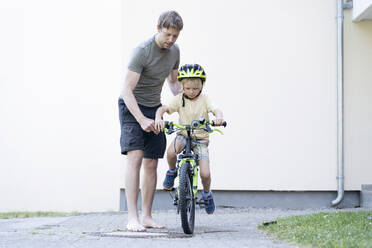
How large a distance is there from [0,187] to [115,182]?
174cm

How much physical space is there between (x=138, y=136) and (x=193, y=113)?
20.7 inches

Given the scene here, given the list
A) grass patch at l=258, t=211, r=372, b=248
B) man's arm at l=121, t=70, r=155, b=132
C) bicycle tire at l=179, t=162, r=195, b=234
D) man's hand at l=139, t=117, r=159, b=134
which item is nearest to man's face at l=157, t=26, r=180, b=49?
man's arm at l=121, t=70, r=155, b=132

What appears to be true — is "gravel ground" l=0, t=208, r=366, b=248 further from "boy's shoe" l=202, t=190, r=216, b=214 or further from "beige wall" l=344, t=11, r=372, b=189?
"beige wall" l=344, t=11, r=372, b=189

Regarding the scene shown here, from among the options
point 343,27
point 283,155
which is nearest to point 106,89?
point 283,155

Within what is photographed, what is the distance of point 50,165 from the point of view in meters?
8.99

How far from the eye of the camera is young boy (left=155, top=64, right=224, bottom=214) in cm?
533

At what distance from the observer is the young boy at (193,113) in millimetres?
5328

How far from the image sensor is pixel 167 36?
5.18 m

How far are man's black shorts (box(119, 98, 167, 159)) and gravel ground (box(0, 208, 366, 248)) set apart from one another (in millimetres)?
718

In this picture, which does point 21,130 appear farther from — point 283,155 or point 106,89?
point 283,155

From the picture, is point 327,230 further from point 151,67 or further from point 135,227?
point 151,67

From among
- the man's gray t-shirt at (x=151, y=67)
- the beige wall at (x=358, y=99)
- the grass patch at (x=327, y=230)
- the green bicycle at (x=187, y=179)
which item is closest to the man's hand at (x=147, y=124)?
the green bicycle at (x=187, y=179)

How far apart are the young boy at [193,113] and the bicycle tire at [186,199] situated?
1.09ft

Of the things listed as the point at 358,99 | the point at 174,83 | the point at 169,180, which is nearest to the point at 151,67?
the point at 174,83
